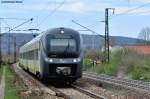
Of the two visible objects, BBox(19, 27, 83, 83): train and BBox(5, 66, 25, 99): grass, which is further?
BBox(19, 27, 83, 83): train

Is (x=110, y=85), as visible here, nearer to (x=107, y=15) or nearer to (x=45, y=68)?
(x=45, y=68)

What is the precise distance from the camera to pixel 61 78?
2952 cm

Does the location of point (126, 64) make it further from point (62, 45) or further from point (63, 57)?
point (63, 57)

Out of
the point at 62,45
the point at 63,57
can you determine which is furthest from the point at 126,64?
the point at 63,57

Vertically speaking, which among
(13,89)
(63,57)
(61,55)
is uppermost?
(61,55)

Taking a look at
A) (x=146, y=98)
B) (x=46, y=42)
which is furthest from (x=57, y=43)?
(x=146, y=98)

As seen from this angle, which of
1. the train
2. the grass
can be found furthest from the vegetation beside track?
the train

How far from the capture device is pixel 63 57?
29.2 metres

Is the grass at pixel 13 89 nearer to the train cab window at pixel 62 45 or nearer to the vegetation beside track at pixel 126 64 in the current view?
the train cab window at pixel 62 45

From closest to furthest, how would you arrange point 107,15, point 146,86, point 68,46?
point 146,86 < point 68,46 < point 107,15

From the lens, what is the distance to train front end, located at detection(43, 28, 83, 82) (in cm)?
2903

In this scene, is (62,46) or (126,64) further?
(126,64)

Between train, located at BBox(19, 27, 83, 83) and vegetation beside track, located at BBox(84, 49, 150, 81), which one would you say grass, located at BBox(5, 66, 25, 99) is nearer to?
train, located at BBox(19, 27, 83, 83)

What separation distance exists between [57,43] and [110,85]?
4.21m
